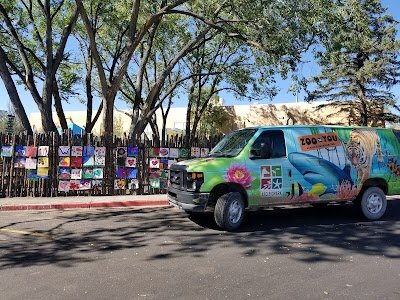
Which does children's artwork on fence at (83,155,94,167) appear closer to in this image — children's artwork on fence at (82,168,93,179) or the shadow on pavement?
children's artwork on fence at (82,168,93,179)

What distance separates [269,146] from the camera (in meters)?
7.54

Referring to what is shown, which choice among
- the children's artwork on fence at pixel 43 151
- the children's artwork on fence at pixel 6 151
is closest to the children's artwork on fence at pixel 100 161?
the children's artwork on fence at pixel 43 151

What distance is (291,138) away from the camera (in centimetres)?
776

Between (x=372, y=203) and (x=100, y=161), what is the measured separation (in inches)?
329

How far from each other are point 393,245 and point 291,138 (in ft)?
9.07

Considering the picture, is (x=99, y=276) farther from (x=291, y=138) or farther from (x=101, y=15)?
(x=101, y=15)

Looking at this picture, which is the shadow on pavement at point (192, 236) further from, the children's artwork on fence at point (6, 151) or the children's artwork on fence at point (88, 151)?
the children's artwork on fence at point (6, 151)

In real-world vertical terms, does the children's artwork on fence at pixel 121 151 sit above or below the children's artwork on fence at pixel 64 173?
above

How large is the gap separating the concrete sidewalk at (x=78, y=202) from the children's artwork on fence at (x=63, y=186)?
350 mm

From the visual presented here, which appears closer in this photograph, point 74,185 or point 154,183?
point 74,185

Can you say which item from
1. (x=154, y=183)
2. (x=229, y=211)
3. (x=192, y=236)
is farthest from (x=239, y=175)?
(x=154, y=183)

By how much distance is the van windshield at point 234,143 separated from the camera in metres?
7.52

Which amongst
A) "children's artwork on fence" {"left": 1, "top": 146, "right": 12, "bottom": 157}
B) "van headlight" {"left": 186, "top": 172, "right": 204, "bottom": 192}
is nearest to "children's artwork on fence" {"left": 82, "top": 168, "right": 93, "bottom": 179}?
"children's artwork on fence" {"left": 1, "top": 146, "right": 12, "bottom": 157}

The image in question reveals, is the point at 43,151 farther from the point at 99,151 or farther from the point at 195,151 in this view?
the point at 195,151
